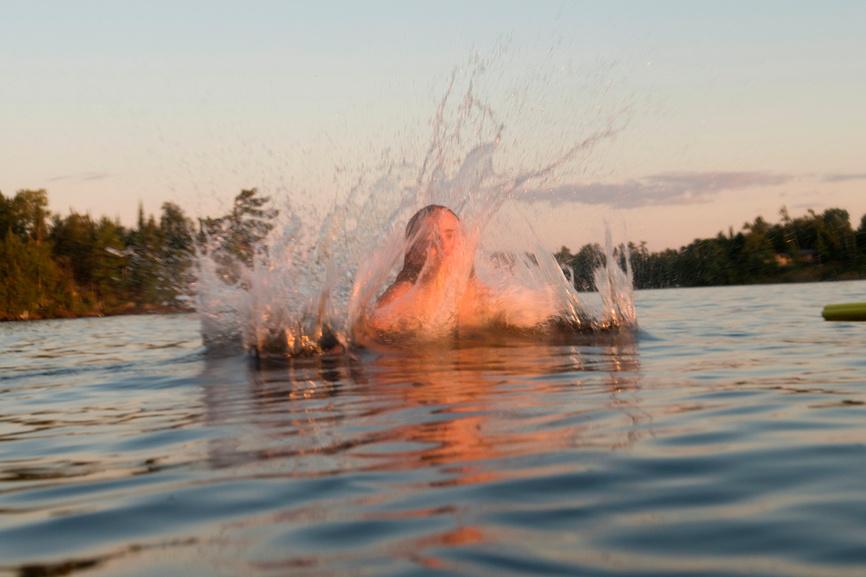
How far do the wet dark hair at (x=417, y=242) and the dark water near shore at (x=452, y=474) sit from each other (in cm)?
322

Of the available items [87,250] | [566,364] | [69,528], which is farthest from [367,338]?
[87,250]

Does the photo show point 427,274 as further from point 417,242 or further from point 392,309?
point 392,309

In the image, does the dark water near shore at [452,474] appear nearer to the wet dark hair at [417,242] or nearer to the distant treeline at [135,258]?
the wet dark hair at [417,242]

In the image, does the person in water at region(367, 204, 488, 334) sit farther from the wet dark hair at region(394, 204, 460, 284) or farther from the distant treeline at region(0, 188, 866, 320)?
the distant treeline at region(0, 188, 866, 320)

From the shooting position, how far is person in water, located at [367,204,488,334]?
12.3 meters

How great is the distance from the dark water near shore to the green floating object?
3066 millimetres

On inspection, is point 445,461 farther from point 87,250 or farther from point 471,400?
point 87,250

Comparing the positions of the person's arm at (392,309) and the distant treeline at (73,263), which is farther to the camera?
the distant treeline at (73,263)

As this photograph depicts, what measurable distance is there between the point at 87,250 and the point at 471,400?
102 m

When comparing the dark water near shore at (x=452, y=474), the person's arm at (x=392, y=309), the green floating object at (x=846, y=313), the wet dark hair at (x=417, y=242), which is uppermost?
the wet dark hair at (x=417, y=242)

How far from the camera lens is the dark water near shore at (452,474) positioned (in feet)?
10.8

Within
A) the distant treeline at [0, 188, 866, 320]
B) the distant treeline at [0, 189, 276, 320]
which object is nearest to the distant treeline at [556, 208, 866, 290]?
the distant treeline at [0, 188, 866, 320]

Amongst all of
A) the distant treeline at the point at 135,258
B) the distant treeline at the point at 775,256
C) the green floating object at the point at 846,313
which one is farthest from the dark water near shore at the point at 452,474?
the distant treeline at the point at 775,256

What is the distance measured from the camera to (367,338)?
12.4 metres
